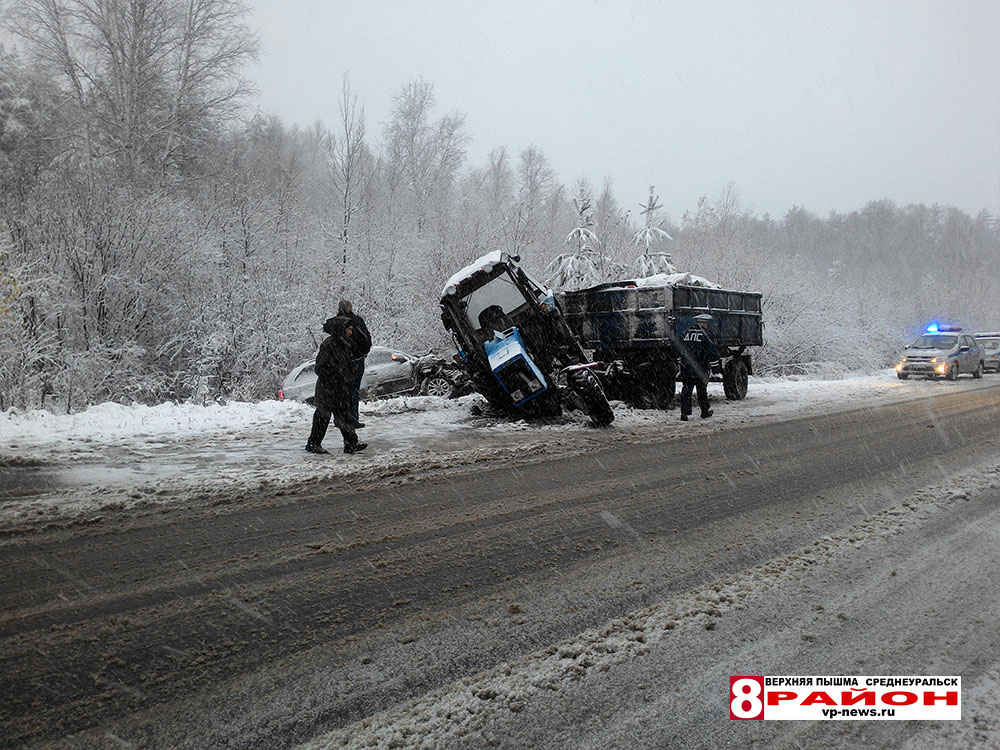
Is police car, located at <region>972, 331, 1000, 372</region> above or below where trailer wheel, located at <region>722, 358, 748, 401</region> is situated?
above

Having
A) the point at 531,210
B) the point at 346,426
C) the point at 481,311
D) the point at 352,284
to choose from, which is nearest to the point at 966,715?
the point at 346,426

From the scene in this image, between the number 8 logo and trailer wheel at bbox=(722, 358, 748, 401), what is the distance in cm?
1336

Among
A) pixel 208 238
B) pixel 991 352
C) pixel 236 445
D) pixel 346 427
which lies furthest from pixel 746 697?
pixel 991 352

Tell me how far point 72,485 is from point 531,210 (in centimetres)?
2455

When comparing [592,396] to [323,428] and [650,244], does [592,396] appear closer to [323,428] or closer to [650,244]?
[323,428]

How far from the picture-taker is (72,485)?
6230 millimetres

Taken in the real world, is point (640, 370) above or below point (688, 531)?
above

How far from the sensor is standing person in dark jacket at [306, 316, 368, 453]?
26.6 feet

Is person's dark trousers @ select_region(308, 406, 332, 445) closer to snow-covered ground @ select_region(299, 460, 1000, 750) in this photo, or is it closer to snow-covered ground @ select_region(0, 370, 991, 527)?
snow-covered ground @ select_region(0, 370, 991, 527)

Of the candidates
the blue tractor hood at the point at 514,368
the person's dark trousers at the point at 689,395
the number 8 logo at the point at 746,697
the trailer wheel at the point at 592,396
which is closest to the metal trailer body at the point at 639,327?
the person's dark trousers at the point at 689,395

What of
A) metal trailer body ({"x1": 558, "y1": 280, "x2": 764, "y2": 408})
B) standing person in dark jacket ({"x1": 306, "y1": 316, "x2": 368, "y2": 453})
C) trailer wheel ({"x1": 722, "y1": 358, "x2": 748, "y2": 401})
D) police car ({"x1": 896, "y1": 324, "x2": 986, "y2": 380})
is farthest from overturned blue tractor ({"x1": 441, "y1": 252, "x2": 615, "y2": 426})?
police car ({"x1": 896, "y1": 324, "x2": 986, "y2": 380})

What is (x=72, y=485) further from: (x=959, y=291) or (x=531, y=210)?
(x=959, y=291)

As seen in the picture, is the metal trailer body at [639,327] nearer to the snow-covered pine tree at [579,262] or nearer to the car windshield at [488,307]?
the car windshield at [488,307]

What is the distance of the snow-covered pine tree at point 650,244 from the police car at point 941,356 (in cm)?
915
